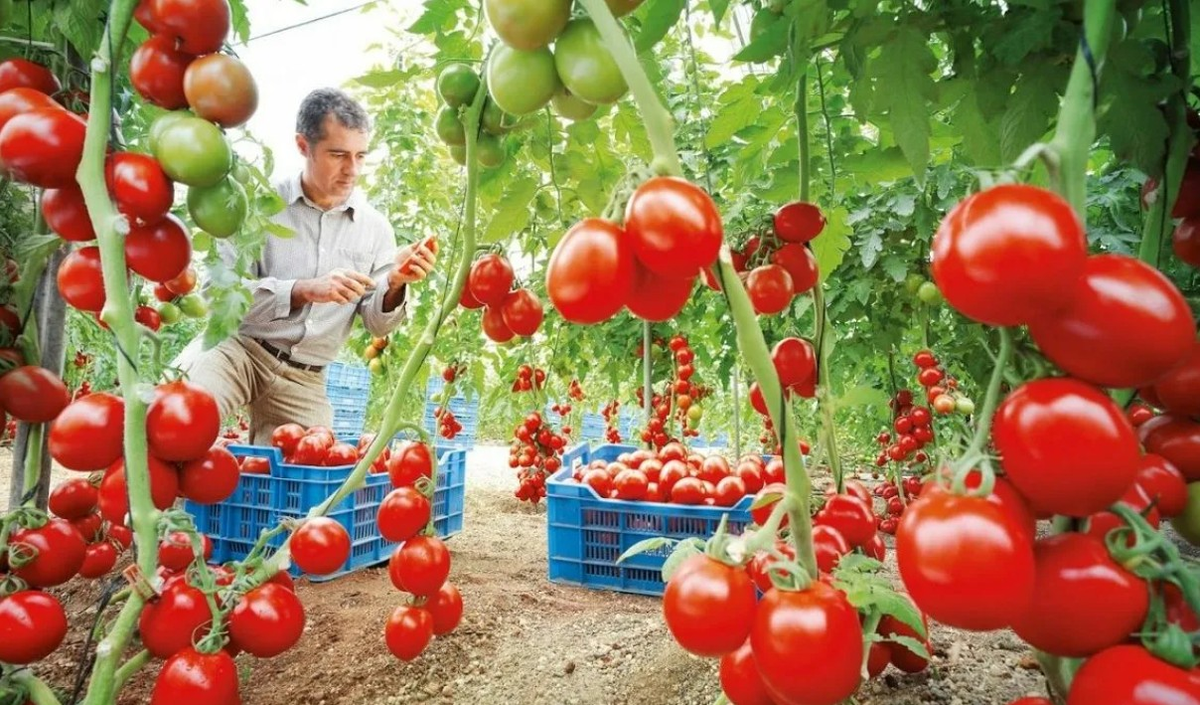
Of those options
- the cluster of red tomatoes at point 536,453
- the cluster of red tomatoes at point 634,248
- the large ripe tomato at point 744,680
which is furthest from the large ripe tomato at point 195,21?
the cluster of red tomatoes at point 536,453

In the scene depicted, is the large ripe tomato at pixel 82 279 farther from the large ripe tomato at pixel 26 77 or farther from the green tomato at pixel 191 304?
the green tomato at pixel 191 304

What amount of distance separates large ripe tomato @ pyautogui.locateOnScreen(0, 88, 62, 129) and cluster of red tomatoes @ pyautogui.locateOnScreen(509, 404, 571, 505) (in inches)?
134

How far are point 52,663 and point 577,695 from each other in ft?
4.11

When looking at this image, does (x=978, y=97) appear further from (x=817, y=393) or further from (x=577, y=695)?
(x=577, y=695)

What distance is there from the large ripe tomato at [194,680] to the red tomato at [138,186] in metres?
0.57

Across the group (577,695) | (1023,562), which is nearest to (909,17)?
(1023,562)

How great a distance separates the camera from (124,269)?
864 mm

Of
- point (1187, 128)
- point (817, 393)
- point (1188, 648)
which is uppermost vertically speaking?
point (1187, 128)

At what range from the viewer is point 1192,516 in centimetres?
61

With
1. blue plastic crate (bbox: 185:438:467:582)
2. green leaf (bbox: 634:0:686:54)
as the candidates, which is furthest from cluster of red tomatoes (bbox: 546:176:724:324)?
blue plastic crate (bbox: 185:438:467:582)

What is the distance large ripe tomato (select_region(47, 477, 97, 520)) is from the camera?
4.01 ft

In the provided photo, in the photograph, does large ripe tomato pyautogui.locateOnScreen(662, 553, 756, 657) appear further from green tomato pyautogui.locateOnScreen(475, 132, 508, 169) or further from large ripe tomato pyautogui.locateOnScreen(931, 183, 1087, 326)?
green tomato pyautogui.locateOnScreen(475, 132, 508, 169)

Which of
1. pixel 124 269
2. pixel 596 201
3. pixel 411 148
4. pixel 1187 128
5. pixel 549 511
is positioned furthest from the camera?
pixel 411 148

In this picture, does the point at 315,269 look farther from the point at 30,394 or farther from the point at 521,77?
the point at 521,77
